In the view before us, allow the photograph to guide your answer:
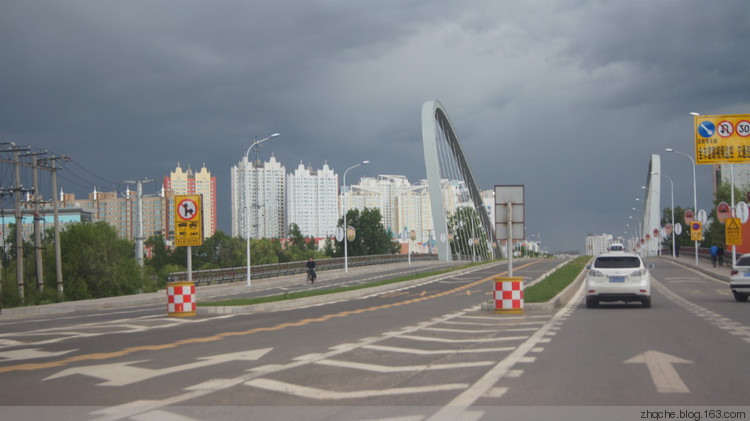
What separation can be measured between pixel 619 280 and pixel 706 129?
367 inches

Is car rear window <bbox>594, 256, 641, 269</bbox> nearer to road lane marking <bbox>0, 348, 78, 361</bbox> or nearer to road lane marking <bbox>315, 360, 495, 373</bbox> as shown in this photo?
road lane marking <bbox>315, 360, 495, 373</bbox>

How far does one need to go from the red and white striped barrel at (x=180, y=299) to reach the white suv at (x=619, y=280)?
38.5 ft

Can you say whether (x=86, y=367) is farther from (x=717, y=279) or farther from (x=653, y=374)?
(x=717, y=279)

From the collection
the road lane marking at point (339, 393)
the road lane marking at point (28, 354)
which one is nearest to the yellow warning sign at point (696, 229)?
the road lane marking at point (28, 354)

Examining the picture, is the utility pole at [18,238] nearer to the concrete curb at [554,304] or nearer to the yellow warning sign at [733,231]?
the concrete curb at [554,304]

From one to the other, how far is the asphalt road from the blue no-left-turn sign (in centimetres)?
1153

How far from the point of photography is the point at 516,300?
1925 centimetres

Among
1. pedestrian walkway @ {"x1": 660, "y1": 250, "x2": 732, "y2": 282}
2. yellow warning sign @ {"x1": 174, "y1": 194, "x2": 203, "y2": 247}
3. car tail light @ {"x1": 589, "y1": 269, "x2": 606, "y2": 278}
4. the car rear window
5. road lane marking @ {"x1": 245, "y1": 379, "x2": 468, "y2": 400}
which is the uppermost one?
yellow warning sign @ {"x1": 174, "y1": 194, "x2": 203, "y2": 247}

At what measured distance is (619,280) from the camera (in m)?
20.7

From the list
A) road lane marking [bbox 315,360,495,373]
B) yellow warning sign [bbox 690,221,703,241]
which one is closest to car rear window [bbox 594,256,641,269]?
road lane marking [bbox 315,360,495,373]

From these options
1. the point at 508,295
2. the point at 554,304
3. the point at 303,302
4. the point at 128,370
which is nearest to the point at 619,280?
the point at 554,304

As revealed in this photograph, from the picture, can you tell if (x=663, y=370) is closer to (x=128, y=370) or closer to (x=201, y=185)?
(x=128, y=370)

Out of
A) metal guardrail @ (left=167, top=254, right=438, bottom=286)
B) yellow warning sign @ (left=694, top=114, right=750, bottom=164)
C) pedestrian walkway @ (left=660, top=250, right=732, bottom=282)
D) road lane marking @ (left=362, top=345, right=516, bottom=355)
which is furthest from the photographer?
metal guardrail @ (left=167, top=254, right=438, bottom=286)

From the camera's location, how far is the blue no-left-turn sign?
2653cm
